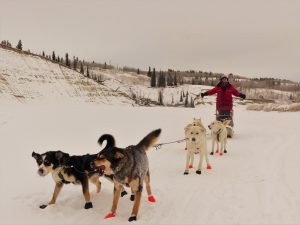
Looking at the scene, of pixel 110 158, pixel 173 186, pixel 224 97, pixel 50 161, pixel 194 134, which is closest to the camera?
pixel 110 158

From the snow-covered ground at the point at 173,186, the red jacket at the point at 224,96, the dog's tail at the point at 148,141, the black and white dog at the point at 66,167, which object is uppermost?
the red jacket at the point at 224,96

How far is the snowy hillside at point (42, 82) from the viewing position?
162ft

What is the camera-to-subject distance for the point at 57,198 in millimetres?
6609

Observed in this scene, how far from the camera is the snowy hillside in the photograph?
49344mm

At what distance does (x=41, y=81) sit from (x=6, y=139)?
157 ft

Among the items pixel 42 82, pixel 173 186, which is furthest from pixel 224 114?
pixel 42 82

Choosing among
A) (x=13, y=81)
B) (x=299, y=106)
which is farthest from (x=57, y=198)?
(x=13, y=81)

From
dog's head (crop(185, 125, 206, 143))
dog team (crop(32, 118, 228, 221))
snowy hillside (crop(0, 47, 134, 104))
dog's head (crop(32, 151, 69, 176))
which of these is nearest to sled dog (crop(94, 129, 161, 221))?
dog team (crop(32, 118, 228, 221))

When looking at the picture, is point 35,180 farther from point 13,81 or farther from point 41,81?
point 41,81

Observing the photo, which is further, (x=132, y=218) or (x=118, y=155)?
(x=132, y=218)

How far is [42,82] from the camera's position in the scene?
57.0 metres

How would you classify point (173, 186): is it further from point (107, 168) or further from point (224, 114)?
point (224, 114)

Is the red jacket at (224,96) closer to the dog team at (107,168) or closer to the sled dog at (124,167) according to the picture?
the dog team at (107,168)

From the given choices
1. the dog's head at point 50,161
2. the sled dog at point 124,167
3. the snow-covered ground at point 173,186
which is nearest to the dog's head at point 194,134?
the snow-covered ground at point 173,186
